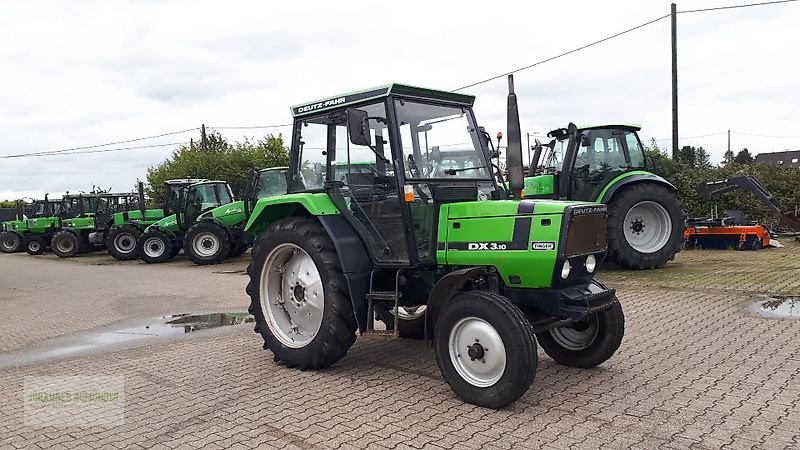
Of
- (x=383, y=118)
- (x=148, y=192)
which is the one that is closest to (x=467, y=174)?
(x=383, y=118)

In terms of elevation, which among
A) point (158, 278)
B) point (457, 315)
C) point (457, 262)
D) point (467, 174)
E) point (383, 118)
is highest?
Answer: point (383, 118)

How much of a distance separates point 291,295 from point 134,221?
15.6 m

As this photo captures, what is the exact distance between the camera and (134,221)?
19766 mm

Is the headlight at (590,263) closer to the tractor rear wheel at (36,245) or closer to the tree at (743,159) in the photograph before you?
the tree at (743,159)

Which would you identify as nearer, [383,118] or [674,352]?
[383,118]

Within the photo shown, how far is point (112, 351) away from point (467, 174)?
13.5ft

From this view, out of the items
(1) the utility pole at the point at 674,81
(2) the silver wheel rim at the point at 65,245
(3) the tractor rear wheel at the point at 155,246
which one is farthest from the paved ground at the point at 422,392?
(2) the silver wheel rim at the point at 65,245

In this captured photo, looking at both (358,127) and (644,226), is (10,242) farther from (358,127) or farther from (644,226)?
(358,127)

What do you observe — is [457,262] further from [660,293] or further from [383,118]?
[660,293]

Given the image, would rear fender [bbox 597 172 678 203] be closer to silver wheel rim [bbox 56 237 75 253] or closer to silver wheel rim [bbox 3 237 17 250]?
silver wheel rim [bbox 56 237 75 253]

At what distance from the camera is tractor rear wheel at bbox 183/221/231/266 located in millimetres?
15992

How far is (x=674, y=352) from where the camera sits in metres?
5.69

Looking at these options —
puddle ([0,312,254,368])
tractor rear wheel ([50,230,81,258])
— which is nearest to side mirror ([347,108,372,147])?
puddle ([0,312,254,368])

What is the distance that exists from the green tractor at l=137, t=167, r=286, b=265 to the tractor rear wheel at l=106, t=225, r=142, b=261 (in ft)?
3.04
